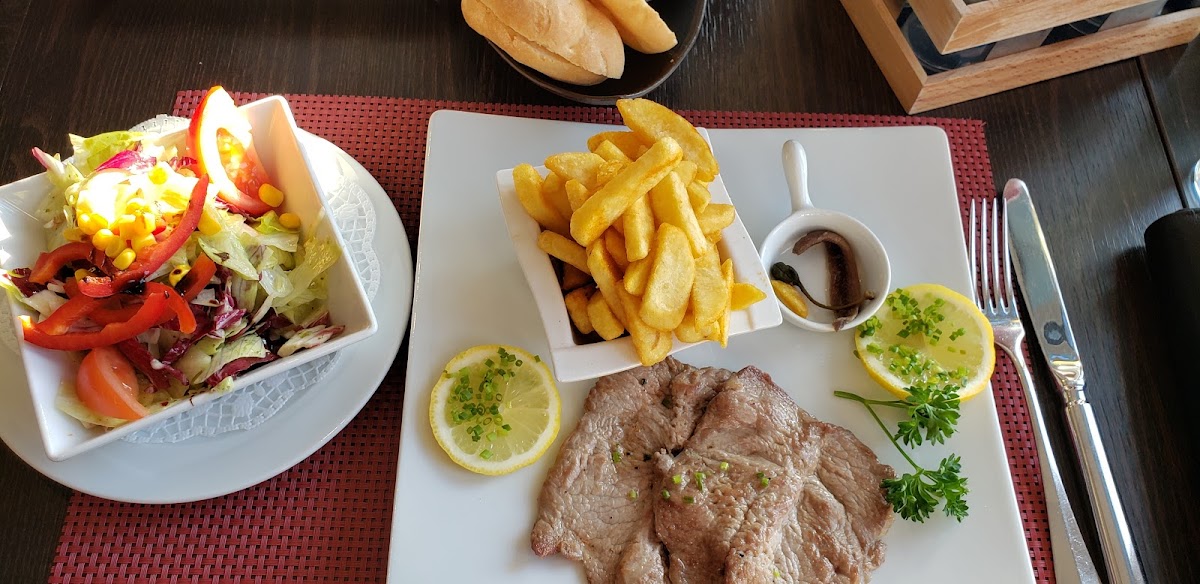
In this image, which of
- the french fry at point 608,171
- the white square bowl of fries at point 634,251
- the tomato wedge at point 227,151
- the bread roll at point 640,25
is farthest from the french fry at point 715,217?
the tomato wedge at point 227,151

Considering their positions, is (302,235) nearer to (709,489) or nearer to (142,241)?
(142,241)

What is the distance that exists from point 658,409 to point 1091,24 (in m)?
2.17

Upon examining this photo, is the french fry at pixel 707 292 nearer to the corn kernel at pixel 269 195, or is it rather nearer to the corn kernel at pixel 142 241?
the corn kernel at pixel 269 195

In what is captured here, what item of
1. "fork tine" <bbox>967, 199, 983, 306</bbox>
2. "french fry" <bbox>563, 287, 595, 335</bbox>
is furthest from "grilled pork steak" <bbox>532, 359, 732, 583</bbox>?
"fork tine" <bbox>967, 199, 983, 306</bbox>

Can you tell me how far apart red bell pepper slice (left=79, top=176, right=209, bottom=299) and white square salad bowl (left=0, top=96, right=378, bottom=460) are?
0.56 ft

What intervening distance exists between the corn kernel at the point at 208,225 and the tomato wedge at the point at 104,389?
0.36 m

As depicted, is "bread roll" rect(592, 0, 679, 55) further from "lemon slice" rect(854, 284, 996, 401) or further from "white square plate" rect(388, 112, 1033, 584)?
"lemon slice" rect(854, 284, 996, 401)

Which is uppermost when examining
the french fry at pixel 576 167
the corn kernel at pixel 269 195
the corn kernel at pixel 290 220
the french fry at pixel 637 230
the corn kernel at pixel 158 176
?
the french fry at pixel 576 167

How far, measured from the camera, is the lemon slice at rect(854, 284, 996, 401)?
7.22 feet

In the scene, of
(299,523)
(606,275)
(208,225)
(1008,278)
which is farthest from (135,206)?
(1008,278)

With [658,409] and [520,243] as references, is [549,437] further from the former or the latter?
[520,243]

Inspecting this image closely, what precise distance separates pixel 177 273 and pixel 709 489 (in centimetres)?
147

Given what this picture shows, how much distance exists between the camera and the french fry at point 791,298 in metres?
2.28

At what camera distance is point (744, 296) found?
75.5 inches
